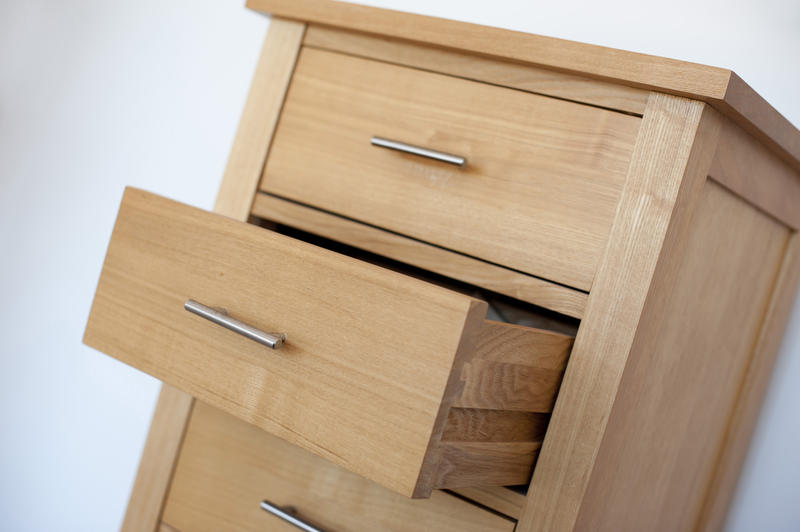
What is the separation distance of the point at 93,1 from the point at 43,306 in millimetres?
614

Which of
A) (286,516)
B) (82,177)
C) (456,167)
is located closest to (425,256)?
(456,167)

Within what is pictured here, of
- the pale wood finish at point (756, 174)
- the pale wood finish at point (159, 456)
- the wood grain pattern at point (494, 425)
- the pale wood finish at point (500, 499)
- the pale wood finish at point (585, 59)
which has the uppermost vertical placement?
the pale wood finish at point (585, 59)

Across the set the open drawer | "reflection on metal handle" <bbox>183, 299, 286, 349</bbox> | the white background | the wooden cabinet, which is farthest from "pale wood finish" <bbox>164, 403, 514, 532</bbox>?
the white background

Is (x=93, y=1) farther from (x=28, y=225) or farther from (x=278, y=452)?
(x=278, y=452)

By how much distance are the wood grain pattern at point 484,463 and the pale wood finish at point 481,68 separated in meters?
0.33

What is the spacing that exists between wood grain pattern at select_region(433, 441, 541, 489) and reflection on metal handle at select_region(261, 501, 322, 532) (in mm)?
231

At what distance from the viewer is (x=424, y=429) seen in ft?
2.02

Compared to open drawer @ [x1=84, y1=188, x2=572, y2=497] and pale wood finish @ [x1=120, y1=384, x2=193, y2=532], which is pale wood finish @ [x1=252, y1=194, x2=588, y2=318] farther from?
pale wood finish @ [x1=120, y1=384, x2=193, y2=532]

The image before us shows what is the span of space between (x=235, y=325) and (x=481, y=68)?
0.37 meters

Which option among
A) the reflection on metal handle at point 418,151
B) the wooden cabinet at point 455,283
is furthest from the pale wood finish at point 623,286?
the reflection on metal handle at point 418,151

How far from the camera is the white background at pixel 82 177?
1568 mm

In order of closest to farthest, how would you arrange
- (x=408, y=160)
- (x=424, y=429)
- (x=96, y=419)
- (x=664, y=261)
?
(x=424, y=429) → (x=664, y=261) → (x=408, y=160) → (x=96, y=419)

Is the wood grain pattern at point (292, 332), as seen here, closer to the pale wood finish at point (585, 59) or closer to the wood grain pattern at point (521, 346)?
the wood grain pattern at point (521, 346)

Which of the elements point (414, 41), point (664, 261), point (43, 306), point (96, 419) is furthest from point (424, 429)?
point (43, 306)
